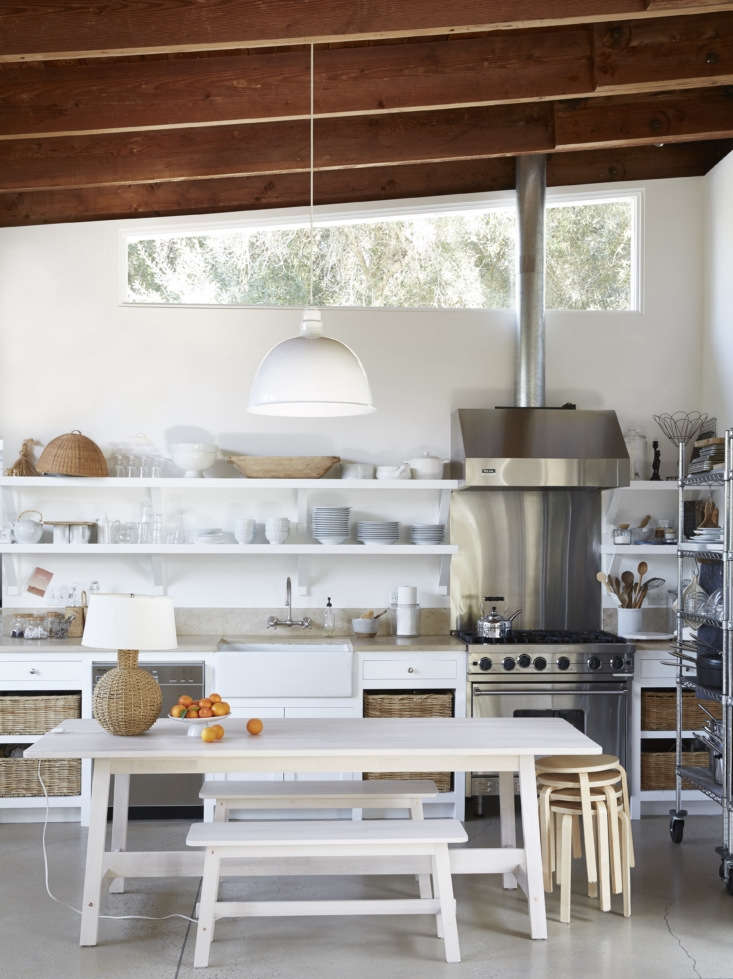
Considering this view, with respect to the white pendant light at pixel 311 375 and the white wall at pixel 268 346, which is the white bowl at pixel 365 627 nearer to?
the white wall at pixel 268 346

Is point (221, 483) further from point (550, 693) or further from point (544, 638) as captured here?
point (550, 693)

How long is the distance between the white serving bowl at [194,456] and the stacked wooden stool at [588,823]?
2.83 meters

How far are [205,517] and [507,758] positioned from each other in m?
3.05

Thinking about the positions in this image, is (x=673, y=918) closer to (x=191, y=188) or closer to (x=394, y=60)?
(x=394, y=60)

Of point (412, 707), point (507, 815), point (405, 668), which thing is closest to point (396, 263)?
point (405, 668)

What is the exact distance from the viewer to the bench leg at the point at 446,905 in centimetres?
398

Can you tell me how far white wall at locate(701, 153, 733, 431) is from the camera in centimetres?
643

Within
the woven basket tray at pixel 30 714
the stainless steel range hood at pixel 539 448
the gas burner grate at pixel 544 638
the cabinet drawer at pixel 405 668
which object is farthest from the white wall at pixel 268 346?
the woven basket tray at pixel 30 714

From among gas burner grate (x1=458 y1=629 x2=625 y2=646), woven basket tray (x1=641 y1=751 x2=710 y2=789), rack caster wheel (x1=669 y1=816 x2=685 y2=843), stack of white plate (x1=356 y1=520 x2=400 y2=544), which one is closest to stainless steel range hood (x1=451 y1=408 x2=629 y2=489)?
stack of white plate (x1=356 y1=520 x2=400 y2=544)

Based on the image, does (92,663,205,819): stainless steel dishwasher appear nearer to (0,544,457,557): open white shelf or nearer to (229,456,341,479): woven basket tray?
(0,544,457,557): open white shelf

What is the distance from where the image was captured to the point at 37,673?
586 cm

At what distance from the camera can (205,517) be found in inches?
261

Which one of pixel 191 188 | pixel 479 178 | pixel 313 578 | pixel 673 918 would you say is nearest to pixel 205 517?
pixel 313 578

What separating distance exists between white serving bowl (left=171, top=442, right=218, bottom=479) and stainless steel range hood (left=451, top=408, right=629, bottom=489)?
1514mm
